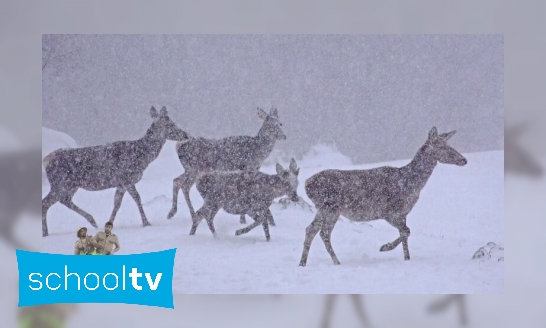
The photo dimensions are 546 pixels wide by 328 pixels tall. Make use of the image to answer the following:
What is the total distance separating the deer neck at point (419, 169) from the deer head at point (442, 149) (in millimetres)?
35

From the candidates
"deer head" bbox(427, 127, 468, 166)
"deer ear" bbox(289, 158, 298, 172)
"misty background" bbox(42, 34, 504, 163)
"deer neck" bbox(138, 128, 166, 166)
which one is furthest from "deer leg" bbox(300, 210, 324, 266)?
"deer neck" bbox(138, 128, 166, 166)

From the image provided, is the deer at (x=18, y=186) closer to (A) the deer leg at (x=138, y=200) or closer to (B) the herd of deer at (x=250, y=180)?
(B) the herd of deer at (x=250, y=180)

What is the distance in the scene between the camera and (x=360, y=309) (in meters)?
5.55

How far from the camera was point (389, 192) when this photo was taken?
5.57 meters

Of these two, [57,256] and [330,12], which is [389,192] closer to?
[330,12]

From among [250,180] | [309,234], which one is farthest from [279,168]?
[309,234]

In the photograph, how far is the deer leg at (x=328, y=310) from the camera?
5543mm

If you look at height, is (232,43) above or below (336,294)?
above

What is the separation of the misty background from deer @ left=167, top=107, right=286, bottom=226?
0.19ft

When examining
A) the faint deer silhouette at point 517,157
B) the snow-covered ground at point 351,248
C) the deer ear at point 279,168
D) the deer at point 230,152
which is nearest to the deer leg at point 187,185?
the deer at point 230,152

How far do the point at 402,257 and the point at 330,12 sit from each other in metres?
1.80

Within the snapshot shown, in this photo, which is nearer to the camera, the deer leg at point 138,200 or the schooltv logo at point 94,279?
the schooltv logo at point 94,279

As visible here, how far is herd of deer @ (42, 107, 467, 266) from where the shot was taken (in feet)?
18.2

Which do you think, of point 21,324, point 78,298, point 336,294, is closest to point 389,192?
point 336,294
